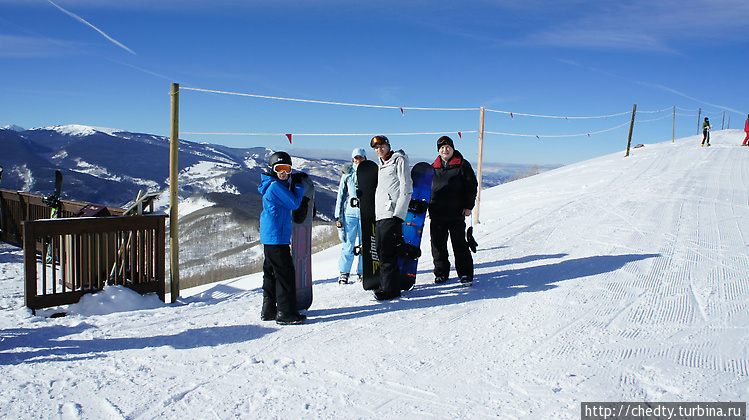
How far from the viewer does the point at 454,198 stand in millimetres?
5188

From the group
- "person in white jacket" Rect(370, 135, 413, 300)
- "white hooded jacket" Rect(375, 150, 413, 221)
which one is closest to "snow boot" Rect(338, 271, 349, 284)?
"person in white jacket" Rect(370, 135, 413, 300)

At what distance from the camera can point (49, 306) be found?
495 centimetres

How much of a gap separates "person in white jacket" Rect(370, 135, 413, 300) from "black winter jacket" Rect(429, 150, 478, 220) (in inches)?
25.0

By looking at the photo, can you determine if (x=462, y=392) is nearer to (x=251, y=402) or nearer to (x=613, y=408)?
(x=613, y=408)

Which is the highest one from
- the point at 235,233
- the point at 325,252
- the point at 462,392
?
the point at 462,392

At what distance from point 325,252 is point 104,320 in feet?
19.0

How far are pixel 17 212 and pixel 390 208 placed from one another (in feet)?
32.6

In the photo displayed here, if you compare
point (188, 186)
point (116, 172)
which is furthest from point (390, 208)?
point (116, 172)

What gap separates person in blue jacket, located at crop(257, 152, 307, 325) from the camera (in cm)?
405

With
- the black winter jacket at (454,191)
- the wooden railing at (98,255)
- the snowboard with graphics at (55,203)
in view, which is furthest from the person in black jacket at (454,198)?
the snowboard with graphics at (55,203)

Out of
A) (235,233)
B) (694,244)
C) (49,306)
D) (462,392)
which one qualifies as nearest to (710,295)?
(694,244)

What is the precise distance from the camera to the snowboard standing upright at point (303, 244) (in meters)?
4.38

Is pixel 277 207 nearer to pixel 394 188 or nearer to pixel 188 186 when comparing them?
pixel 394 188

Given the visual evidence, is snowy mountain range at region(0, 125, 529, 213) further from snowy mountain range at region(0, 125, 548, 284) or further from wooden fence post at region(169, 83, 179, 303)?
wooden fence post at region(169, 83, 179, 303)
